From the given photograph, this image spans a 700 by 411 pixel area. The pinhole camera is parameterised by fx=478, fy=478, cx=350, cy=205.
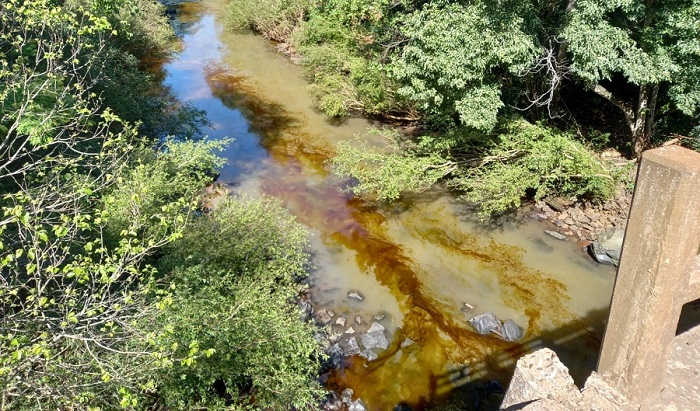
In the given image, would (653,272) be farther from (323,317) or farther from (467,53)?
(467,53)

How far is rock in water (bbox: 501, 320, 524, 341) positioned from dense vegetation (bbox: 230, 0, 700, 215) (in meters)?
3.17

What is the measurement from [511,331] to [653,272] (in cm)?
685

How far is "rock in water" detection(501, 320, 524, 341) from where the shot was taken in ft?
31.3

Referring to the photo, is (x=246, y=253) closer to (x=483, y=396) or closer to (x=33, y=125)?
(x=33, y=125)

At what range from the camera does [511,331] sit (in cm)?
963

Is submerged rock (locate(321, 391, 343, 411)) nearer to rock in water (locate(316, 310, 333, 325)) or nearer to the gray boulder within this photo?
rock in water (locate(316, 310, 333, 325))

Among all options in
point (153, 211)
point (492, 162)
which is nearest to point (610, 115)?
point (492, 162)

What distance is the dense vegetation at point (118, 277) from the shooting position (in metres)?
4.45

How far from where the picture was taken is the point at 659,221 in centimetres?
309

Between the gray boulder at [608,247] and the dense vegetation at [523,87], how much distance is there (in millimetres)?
1291

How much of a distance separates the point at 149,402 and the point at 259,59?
65.4ft

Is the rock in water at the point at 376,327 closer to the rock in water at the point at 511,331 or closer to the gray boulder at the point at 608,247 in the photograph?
the rock in water at the point at 511,331

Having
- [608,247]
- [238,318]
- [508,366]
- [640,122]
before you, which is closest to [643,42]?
[640,122]

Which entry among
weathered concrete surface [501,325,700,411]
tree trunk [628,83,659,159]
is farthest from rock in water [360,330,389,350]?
tree trunk [628,83,659,159]
